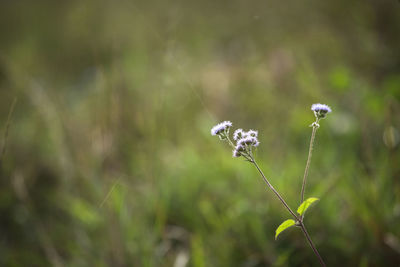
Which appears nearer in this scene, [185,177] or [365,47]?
[185,177]

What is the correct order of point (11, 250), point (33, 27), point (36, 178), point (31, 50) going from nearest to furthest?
point (11, 250), point (36, 178), point (31, 50), point (33, 27)

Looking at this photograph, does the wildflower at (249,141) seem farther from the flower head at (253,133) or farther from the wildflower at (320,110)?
the wildflower at (320,110)

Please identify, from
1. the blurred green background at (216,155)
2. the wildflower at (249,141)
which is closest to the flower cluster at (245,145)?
the wildflower at (249,141)

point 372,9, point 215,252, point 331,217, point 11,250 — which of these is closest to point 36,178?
point 11,250

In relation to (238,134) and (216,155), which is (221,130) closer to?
(238,134)

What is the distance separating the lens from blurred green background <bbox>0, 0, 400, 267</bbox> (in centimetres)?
156

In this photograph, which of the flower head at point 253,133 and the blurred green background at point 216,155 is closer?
the flower head at point 253,133

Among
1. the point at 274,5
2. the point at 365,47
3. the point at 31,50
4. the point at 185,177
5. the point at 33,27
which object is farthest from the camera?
the point at 33,27

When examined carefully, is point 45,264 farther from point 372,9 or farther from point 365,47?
point 372,9

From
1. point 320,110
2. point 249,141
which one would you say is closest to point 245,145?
point 249,141

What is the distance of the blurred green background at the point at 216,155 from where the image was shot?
156 cm

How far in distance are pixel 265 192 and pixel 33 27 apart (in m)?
6.43

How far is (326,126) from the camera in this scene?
2344 millimetres

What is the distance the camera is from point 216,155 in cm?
238
